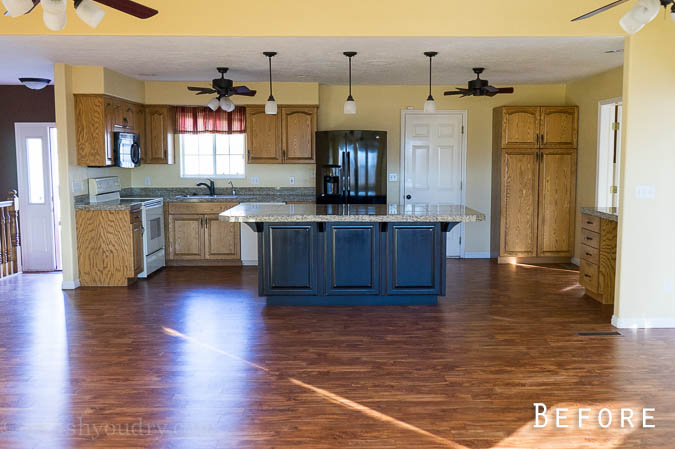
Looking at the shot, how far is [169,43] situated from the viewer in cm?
488

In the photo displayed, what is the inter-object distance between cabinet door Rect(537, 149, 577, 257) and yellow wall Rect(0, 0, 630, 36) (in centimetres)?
313

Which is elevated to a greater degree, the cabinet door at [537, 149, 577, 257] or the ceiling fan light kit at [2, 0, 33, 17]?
the ceiling fan light kit at [2, 0, 33, 17]

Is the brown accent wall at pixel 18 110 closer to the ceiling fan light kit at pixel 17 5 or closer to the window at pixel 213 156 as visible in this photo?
the window at pixel 213 156

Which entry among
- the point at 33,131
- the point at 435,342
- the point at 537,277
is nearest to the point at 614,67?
the point at 537,277

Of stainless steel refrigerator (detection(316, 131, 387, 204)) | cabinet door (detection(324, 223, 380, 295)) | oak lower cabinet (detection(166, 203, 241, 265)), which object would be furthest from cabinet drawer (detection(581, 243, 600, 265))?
oak lower cabinet (detection(166, 203, 241, 265))

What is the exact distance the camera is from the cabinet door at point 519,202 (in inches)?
300

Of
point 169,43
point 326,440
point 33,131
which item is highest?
point 169,43

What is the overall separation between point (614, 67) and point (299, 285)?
4.23 meters

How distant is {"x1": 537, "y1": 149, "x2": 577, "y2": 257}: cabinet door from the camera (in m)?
7.60

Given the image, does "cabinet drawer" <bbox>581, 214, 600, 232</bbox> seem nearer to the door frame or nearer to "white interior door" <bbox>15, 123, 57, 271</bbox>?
the door frame

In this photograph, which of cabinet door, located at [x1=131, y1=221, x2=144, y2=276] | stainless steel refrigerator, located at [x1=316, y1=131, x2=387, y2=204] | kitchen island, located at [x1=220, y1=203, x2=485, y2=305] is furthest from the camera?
stainless steel refrigerator, located at [x1=316, y1=131, x2=387, y2=204]

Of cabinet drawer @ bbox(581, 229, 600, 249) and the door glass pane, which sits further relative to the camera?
the door glass pane

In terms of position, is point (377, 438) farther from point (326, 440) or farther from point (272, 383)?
point (272, 383)

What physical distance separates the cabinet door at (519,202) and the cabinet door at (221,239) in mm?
3530
